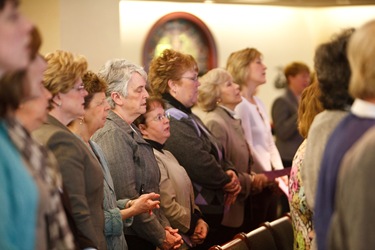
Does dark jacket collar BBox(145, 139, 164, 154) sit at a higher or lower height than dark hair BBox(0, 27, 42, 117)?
lower

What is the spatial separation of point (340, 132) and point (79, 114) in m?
1.30

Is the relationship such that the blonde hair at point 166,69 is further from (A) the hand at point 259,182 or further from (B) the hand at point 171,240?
(A) the hand at point 259,182

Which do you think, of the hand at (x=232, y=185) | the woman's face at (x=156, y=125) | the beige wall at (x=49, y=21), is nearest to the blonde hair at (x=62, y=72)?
Answer: the woman's face at (x=156, y=125)

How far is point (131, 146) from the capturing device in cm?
450

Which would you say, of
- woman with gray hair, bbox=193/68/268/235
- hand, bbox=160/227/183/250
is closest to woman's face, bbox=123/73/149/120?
hand, bbox=160/227/183/250

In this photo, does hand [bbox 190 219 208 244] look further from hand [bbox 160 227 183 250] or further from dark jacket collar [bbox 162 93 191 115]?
dark jacket collar [bbox 162 93 191 115]

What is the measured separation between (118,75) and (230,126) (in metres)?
1.74

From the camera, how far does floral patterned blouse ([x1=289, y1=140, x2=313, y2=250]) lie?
3.99 m

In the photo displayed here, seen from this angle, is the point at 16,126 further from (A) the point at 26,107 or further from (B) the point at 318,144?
(B) the point at 318,144

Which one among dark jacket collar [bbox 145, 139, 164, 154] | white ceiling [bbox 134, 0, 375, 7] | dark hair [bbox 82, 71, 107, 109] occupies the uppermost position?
dark hair [bbox 82, 71, 107, 109]

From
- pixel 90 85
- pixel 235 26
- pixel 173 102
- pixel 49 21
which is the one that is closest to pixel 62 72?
pixel 90 85

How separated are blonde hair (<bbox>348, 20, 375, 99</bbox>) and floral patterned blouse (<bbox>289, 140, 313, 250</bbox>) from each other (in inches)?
55.4

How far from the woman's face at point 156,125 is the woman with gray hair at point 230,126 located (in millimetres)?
1227

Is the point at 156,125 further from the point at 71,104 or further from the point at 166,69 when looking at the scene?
the point at 71,104
